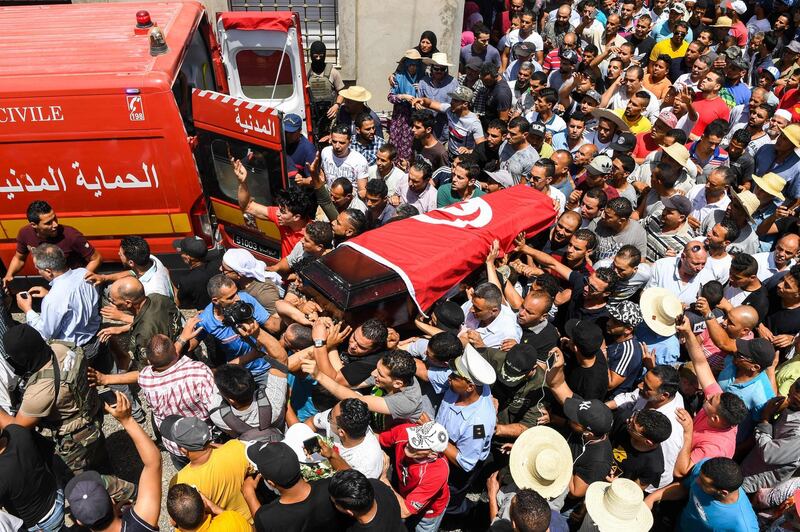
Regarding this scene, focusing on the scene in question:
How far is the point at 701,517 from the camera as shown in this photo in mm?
3221

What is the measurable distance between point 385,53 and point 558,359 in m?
7.71

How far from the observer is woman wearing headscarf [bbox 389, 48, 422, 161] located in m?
7.44

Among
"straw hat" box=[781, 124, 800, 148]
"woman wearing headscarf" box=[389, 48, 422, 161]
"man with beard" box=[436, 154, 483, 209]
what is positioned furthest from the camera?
"woman wearing headscarf" box=[389, 48, 422, 161]

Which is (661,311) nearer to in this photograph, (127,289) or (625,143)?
(625,143)

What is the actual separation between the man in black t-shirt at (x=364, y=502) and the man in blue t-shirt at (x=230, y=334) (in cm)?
138

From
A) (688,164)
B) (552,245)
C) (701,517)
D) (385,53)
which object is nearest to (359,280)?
(552,245)

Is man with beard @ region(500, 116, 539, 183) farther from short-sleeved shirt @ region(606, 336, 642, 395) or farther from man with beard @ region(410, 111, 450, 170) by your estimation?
short-sleeved shirt @ region(606, 336, 642, 395)

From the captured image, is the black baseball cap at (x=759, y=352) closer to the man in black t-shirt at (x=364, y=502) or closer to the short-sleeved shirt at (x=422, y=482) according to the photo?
the short-sleeved shirt at (x=422, y=482)

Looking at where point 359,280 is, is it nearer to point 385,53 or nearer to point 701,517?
point 701,517

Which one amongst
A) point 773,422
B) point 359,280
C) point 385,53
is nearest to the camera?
point 773,422

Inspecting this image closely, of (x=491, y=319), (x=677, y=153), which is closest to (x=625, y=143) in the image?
(x=677, y=153)

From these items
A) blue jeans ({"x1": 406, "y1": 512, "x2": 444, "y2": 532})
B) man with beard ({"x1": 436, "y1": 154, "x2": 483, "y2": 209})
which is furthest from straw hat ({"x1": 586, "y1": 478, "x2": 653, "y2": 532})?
man with beard ({"x1": 436, "y1": 154, "x2": 483, "y2": 209})

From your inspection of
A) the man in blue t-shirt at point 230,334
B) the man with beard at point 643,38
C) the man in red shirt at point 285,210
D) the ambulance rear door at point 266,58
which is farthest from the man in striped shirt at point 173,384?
the man with beard at point 643,38

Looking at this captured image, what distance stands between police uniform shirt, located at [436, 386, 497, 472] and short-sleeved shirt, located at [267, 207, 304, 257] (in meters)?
2.29
